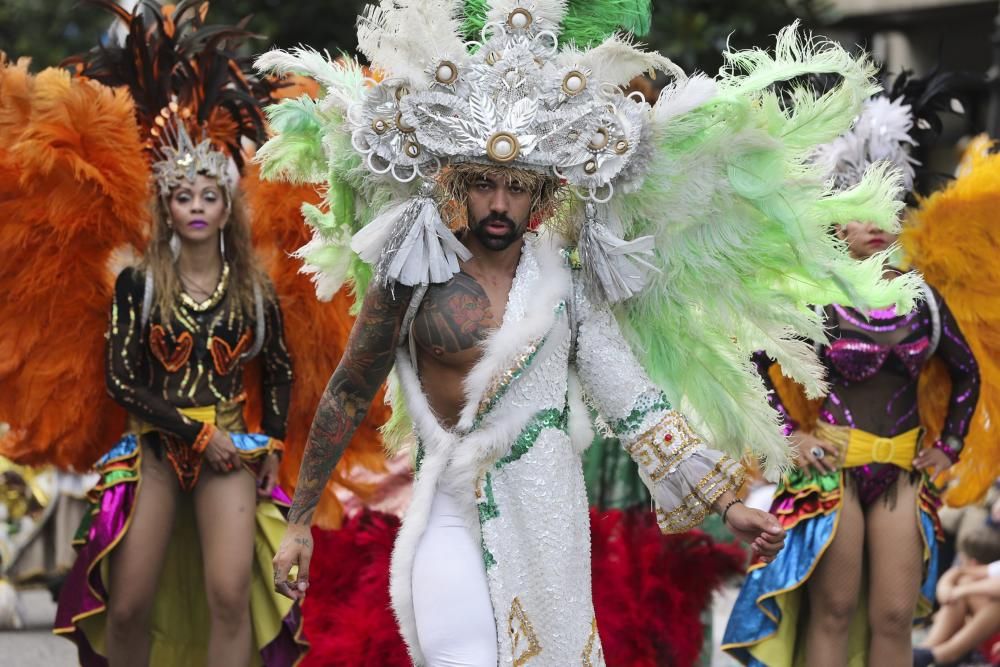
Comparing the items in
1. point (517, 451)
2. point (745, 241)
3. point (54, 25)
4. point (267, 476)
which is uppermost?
point (54, 25)

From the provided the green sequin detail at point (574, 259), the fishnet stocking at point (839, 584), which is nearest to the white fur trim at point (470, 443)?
the green sequin detail at point (574, 259)

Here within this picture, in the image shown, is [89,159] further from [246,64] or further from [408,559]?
[408,559]

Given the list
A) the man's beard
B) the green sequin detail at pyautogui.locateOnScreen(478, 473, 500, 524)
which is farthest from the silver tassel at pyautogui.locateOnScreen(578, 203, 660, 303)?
the green sequin detail at pyautogui.locateOnScreen(478, 473, 500, 524)

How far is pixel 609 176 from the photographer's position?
168 inches

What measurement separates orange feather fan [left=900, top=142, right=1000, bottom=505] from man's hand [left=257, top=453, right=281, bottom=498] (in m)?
2.59

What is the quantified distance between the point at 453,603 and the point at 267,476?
7.59 feet

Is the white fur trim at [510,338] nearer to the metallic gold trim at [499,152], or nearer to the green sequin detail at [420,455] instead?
the green sequin detail at [420,455]

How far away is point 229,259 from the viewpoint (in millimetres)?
6293

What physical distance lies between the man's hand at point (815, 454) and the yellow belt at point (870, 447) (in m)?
0.03

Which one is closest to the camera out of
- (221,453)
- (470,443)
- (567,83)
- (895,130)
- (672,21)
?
(470,443)

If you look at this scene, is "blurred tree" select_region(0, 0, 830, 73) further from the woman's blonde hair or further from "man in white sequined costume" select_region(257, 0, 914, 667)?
"man in white sequined costume" select_region(257, 0, 914, 667)

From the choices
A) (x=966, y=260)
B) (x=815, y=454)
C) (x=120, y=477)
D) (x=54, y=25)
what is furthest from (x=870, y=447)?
(x=54, y=25)

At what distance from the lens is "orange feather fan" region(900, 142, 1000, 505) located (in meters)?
6.51

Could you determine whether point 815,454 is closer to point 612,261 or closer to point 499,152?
point 612,261
